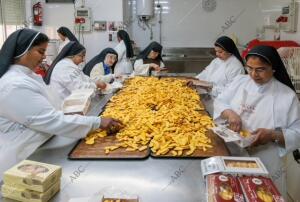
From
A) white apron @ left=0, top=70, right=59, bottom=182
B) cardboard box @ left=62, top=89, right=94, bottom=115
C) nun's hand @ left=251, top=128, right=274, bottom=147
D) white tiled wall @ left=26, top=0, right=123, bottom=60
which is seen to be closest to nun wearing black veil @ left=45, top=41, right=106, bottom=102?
cardboard box @ left=62, top=89, right=94, bottom=115

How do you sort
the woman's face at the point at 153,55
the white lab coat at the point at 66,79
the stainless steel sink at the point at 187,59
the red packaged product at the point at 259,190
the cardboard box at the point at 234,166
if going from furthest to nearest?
1. the stainless steel sink at the point at 187,59
2. the woman's face at the point at 153,55
3. the white lab coat at the point at 66,79
4. the cardboard box at the point at 234,166
5. the red packaged product at the point at 259,190

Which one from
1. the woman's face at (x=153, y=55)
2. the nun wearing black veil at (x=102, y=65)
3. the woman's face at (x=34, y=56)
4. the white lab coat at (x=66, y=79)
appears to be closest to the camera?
the woman's face at (x=34, y=56)

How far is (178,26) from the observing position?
637 centimetres

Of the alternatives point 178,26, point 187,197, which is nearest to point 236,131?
point 187,197

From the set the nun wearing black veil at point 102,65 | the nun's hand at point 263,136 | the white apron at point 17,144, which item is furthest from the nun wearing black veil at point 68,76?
the nun's hand at point 263,136

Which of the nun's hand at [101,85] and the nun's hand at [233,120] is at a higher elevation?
the nun's hand at [101,85]

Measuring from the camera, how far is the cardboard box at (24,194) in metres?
1.14

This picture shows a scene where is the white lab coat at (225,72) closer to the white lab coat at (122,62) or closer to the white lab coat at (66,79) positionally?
the white lab coat at (66,79)

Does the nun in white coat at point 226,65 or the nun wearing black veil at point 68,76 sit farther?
the nun in white coat at point 226,65

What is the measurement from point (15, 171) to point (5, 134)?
0.64m

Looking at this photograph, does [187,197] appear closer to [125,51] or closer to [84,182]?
[84,182]

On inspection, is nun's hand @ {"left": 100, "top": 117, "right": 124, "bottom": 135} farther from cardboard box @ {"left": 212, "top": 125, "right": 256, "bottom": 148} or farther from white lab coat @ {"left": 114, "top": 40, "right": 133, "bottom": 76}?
white lab coat @ {"left": 114, "top": 40, "right": 133, "bottom": 76}

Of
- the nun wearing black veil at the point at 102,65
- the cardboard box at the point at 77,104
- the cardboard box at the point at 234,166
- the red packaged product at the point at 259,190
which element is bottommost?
the red packaged product at the point at 259,190

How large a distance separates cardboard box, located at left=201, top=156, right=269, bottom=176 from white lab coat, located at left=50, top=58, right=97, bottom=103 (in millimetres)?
1945
